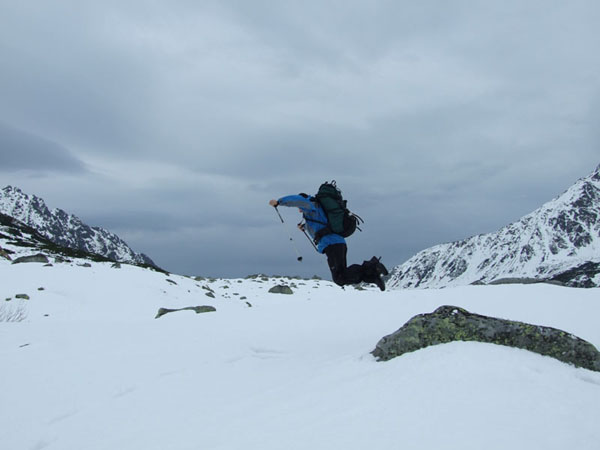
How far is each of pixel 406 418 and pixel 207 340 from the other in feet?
19.0

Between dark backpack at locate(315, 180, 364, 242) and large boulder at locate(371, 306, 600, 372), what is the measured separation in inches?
148

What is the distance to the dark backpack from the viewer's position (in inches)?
370

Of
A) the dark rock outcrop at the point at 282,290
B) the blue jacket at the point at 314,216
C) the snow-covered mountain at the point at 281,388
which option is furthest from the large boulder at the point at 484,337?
the dark rock outcrop at the point at 282,290

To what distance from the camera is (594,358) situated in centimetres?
493

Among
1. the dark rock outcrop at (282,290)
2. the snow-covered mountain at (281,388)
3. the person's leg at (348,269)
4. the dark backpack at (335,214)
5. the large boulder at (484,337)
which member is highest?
the dark backpack at (335,214)

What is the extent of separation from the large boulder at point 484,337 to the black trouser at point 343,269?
3.17 meters

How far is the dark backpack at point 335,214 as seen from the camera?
30.9 ft

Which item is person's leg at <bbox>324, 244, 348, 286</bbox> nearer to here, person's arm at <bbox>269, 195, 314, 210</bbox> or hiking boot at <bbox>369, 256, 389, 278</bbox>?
hiking boot at <bbox>369, 256, 389, 278</bbox>

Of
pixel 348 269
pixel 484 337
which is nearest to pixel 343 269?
pixel 348 269

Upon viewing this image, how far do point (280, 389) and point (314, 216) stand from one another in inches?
199

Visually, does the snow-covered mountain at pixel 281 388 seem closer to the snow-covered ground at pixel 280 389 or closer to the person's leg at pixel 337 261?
the snow-covered ground at pixel 280 389

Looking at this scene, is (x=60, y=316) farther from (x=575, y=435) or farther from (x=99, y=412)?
(x=575, y=435)

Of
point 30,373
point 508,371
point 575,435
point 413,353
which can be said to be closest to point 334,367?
point 413,353

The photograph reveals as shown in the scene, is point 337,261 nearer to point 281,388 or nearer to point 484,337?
point 484,337
